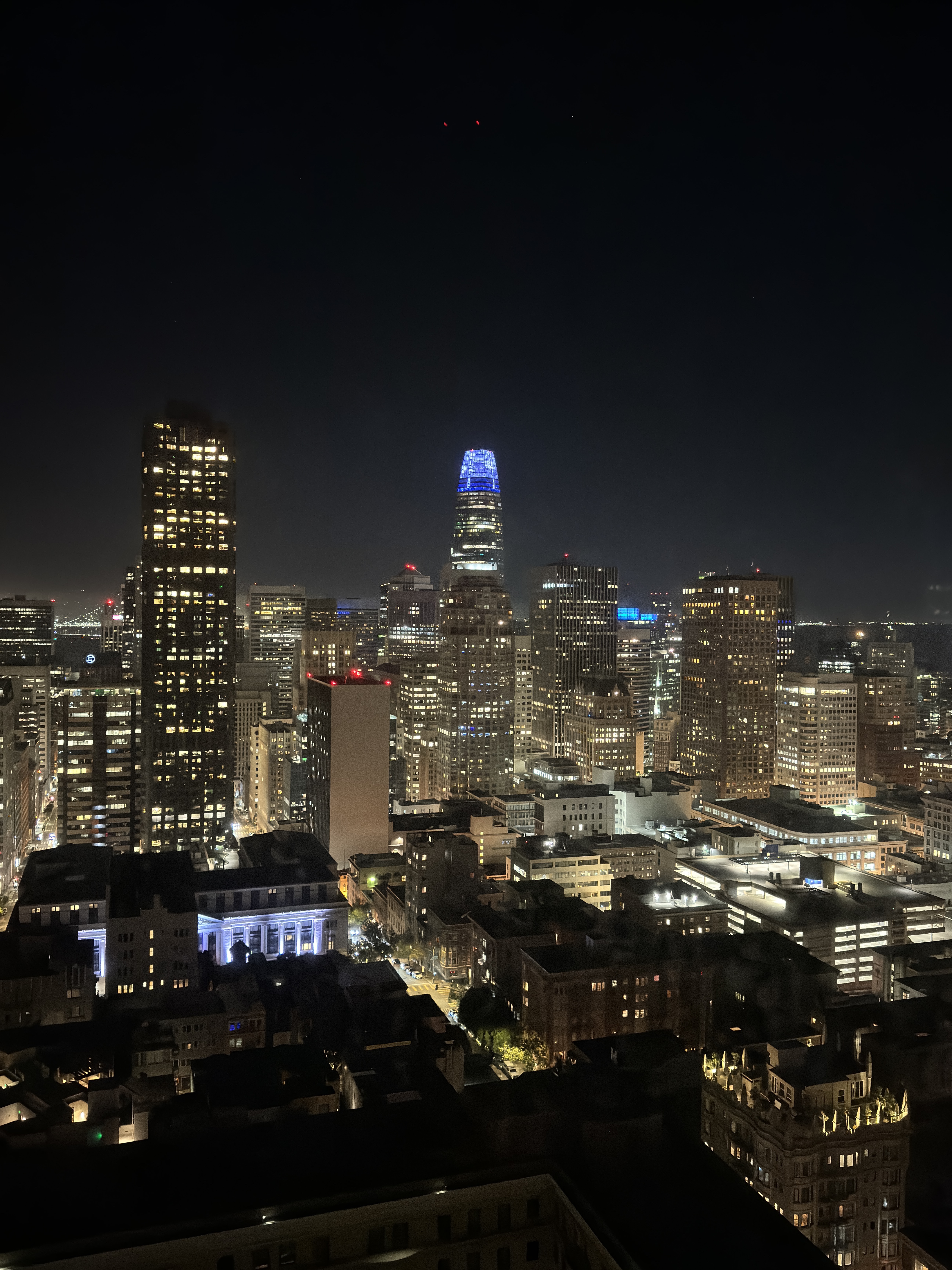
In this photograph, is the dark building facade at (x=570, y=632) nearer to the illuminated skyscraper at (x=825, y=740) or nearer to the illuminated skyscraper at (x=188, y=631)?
the illuminated skyscraper at (x=825, y=740)

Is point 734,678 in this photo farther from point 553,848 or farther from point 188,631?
point 188,631

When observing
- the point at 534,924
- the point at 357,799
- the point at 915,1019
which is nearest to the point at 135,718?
the point at 357,799

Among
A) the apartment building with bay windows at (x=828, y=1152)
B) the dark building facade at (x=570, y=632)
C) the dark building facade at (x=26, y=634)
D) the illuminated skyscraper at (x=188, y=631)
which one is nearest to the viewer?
the apartment building with bay windows at (x=828, y=1152)

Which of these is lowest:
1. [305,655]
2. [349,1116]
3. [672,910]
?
[672,910]

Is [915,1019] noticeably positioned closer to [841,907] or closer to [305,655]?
[841,907]

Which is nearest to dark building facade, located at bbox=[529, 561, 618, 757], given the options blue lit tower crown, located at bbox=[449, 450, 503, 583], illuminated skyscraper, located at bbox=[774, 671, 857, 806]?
blue lit tower crown, located at bbox=[449, 450, 503, 583]

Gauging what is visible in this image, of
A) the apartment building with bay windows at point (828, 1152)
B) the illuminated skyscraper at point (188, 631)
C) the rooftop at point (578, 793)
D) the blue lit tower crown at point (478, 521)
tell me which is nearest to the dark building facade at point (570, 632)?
the blue lit tower crown at point (478, 521)

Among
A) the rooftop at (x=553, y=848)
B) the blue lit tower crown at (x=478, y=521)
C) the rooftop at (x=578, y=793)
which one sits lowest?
the rooftop at (x=553, y=848)
